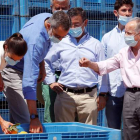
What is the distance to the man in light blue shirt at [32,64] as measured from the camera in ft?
12.5

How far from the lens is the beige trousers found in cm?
489

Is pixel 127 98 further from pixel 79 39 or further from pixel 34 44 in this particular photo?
pixel 34 44

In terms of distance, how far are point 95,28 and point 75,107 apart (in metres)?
1.57

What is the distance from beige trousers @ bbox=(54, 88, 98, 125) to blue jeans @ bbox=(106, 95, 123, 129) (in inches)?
11.8

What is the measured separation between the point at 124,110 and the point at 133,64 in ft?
1.63

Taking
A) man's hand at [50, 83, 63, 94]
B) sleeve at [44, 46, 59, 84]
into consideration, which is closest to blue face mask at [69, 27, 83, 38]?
sleeve at [44, 46, 59, 84]

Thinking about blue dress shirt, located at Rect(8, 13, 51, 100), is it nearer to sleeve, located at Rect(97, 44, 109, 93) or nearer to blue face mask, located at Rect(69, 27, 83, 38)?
blue face mask, located at Rect(69, 27, 83, 38)

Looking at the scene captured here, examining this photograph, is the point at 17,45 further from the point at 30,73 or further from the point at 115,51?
the point at 115,51

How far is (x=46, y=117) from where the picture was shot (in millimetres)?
5184

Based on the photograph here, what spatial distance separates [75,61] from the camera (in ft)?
16.3

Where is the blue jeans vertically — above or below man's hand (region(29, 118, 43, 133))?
→ below

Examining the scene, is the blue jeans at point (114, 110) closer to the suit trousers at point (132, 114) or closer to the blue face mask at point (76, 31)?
the suit trousers at point (132, 114)

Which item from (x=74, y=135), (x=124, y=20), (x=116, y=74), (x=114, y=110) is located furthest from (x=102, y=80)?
(x=74, y=135)

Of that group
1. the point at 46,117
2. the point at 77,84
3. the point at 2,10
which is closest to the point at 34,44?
the point at 77,84
